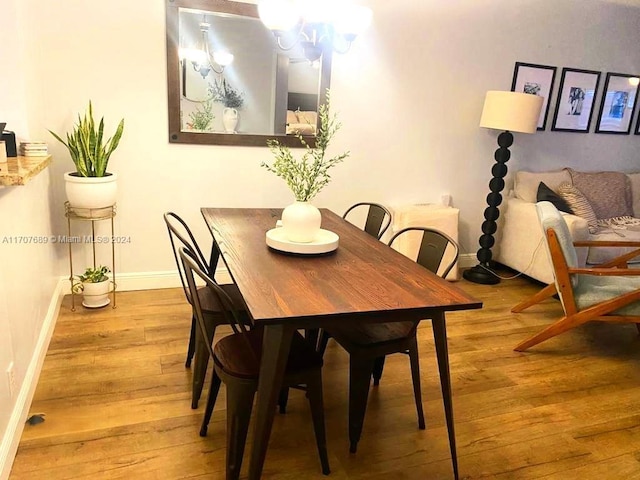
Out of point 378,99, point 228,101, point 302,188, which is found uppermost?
point 378,99

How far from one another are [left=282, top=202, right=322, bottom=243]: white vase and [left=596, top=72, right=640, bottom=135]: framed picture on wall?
12.2 feet

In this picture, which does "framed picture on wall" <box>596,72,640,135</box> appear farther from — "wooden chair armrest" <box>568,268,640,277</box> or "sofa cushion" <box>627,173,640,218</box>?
"wooden chair armrest" <box>568,268,640,277</box>

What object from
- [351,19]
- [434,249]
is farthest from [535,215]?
[351,19]

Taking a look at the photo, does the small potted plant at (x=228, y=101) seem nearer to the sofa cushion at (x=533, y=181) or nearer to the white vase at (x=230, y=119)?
the white vase at (x=230, y=119)

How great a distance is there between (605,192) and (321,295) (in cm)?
357

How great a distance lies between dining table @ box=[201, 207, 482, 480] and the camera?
1.45 metres

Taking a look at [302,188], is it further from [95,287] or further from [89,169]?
[95,287]

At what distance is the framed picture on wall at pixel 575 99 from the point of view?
13.8ft

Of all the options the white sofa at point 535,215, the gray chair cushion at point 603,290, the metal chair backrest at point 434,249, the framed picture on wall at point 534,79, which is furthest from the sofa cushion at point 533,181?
the metal chair backrest at point 434,249

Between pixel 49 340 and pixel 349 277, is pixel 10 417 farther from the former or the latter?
pixel 349 277

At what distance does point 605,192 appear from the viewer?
13.5 feet

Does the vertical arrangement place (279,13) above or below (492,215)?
above

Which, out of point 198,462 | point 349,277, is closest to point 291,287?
point 349,277

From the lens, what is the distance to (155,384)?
7.49 ft
